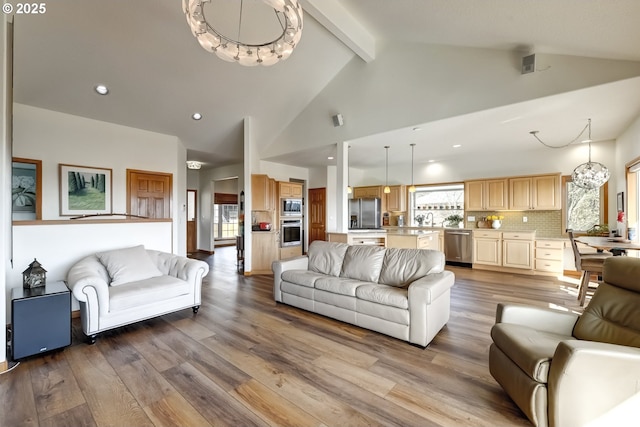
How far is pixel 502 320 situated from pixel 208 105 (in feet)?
18.3

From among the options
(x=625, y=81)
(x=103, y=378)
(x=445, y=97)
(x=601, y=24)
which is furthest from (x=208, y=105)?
(x=625, y=81)

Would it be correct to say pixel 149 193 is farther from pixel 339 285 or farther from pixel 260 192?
pixel 339 285

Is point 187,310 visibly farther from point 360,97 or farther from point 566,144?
point 566,144

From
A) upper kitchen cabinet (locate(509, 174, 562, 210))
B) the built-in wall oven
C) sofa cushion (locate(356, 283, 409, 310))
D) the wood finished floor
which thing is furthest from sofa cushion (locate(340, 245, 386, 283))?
upper kitchen cabinet (locate(509, 174, 562, 210))

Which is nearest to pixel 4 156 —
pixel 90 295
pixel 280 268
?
pixel 90 295

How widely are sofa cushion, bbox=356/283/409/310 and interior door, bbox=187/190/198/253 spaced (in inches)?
297

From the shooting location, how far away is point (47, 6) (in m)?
3.12

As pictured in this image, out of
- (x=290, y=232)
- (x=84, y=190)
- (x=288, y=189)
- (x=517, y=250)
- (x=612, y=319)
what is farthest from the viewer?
(x=288, y=189)

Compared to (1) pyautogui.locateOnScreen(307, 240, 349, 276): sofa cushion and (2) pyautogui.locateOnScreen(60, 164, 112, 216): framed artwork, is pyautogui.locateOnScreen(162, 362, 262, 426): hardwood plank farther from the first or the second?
(2) pyautogui.locateOnScreen(60, 164, 112, 216): framed artwork

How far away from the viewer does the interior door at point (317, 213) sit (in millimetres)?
7988

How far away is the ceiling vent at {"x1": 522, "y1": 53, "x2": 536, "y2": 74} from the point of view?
3.09m

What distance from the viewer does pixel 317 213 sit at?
Result: 26.8ft

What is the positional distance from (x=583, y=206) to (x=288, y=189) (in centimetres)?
652

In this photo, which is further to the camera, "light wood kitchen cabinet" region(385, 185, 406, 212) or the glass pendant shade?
"light wood kitchen cabinet" region(385, 185, 406, 212)
